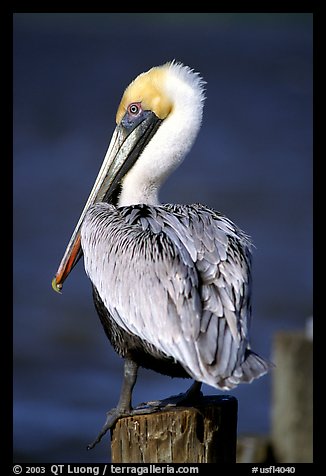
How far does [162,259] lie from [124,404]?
2.25ft

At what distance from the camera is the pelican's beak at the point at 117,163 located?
5500mm

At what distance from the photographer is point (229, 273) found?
181 inches

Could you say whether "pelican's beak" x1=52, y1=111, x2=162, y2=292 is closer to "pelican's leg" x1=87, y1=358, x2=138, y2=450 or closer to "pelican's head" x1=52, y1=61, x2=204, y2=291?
"pelican's head" x1=52, y1=61, x2=204, y2=291

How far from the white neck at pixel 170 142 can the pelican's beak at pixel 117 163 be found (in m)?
0.07

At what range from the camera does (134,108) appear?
18.5 ft

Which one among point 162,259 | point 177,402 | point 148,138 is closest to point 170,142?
point 148,138

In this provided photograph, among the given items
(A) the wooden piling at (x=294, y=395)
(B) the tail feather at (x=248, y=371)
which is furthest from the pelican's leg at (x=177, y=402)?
(A) the wooden piling at (x=294, y=395)

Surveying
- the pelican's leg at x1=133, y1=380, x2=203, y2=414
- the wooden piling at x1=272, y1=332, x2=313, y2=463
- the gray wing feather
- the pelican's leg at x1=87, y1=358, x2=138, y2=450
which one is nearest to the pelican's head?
the gray wing feather

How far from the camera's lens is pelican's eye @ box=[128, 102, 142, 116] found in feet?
18.5

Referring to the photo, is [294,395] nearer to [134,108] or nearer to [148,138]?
[148,138]

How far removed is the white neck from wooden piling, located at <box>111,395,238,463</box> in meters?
1.30
